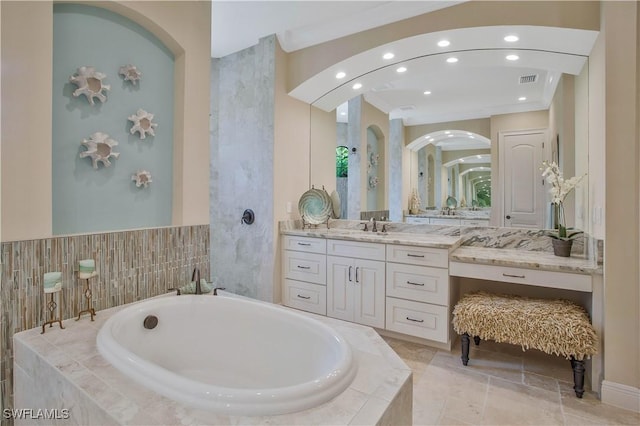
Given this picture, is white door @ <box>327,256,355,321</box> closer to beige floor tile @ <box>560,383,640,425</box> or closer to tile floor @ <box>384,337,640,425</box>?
tile floor @ <box>384,337,640,425</box>

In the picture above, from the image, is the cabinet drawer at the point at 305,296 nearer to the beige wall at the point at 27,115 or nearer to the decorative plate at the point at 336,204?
the decorative plate at the point at 336,204

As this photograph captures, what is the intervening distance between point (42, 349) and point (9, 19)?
1507 millimetres

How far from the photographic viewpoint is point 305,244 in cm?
328

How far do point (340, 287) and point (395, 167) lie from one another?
56.4 inches

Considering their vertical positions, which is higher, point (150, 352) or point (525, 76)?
point (525, 76)

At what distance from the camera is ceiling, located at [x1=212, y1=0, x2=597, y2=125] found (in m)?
2.54

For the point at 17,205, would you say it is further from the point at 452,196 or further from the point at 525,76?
the point at 525,76

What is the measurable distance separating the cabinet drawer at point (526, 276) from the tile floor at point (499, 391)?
0.66 m

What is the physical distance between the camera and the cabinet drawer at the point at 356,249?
9.29ft

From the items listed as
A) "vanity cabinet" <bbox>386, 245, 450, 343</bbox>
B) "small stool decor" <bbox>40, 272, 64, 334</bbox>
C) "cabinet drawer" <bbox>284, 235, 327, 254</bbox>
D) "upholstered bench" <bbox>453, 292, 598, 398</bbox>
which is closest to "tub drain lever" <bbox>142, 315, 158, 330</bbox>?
"small stool decor" <bbox>40, 272, 64, 334</bbox>

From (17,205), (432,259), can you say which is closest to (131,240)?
(17,205)

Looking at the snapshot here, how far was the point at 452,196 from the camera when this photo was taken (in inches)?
123

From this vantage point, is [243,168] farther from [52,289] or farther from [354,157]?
[52,289]

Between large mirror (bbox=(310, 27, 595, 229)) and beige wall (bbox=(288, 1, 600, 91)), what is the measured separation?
0.22 ft
